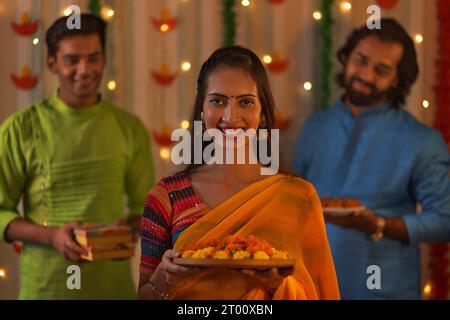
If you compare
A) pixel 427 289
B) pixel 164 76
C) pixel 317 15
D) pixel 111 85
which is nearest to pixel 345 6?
pixel 317 15

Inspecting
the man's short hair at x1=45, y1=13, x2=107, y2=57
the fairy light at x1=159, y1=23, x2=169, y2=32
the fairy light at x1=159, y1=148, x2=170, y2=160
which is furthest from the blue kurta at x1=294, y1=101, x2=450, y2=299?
the man's short hair at x1=45, y1=13, x2=107, y2=57

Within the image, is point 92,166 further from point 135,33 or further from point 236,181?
point 236,181

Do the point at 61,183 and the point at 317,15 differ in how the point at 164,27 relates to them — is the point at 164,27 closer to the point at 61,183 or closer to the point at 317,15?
the point at 317,15

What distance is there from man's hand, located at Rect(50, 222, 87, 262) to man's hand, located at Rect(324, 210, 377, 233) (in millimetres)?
936

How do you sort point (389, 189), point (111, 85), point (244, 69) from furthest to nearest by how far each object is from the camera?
point (111, 85)
point (389, 189)
point (244, 69)

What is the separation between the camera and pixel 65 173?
3209mm

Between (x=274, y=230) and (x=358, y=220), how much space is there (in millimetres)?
1505

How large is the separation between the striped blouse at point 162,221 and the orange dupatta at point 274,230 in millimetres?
34

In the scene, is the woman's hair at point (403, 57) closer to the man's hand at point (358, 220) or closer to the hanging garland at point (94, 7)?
the man's hand at point (358, 220)

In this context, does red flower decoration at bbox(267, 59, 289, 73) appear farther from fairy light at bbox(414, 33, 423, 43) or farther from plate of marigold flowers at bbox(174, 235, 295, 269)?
plate of marigold flowers at bbox(174, 235, 295, 269)

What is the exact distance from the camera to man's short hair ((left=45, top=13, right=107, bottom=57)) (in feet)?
10.5

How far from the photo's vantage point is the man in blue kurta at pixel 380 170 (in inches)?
133

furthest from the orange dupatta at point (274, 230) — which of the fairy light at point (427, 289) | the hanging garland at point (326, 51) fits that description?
the fairy light at point (427, 289)

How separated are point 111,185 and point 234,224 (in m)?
1.50
